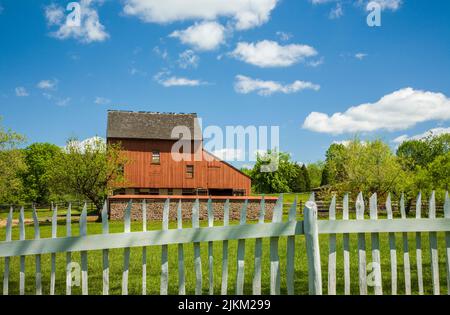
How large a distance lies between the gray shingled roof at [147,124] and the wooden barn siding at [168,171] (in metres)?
0.68

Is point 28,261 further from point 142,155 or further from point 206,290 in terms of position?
point 142,155

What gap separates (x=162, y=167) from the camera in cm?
4028

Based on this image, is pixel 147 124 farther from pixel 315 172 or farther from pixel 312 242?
pixel 315 172

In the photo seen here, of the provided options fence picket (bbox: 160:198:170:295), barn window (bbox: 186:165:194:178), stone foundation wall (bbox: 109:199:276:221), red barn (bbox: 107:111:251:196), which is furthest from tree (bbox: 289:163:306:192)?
fence picket (bbox: 160:198:170:295)

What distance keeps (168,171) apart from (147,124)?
571 centimetres

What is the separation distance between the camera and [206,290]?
6582 millimetres

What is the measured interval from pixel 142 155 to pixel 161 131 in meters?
3.33

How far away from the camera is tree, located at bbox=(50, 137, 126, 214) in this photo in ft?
100.0

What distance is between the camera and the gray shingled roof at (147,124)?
4031 cm

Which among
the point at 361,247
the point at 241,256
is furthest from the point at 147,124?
the point at 361,247

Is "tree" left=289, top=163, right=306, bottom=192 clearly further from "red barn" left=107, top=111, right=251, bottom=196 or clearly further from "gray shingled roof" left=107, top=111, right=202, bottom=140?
"gray shingled roof" left=107, top=111, right=202, bottom=140

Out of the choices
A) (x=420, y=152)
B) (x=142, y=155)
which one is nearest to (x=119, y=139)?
(x=142, y=155)

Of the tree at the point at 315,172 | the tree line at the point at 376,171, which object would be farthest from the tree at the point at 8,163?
the tree at the point at 315,172
